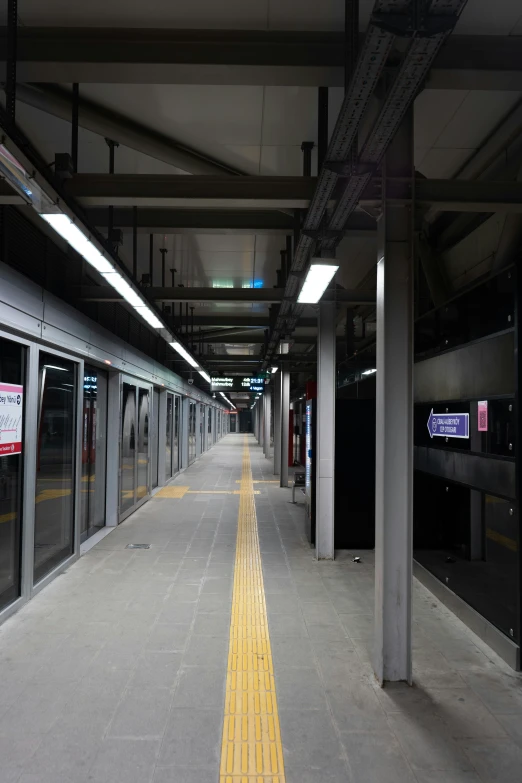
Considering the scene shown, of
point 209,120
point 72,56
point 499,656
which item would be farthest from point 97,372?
point 499,656

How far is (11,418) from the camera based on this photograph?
4.23 meters

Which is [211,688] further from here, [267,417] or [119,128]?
[267,417]

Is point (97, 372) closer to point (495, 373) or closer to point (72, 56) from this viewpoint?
point (72, 56)

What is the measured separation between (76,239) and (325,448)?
3.85 meters

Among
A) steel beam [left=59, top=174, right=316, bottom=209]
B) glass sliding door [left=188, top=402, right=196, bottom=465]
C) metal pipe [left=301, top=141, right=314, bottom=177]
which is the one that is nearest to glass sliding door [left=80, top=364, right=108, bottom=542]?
steel beam [left=59, top=174, right=316, bottom=209]

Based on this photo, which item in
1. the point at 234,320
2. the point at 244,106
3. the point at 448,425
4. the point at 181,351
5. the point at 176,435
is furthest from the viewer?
the point at 176,435

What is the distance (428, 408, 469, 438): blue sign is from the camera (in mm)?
4363

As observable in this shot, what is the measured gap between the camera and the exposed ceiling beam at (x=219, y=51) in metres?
2.97

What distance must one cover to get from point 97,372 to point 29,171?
16.3 feet

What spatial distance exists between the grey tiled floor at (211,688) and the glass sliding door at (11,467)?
345mm

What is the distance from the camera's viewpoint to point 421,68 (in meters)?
2.05

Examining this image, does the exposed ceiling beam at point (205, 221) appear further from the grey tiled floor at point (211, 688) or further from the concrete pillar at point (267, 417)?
the concrete pillar at point (267, 417)

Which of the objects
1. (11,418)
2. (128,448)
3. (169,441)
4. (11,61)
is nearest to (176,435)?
(169,441)

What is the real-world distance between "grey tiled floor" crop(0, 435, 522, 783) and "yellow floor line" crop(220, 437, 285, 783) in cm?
7
